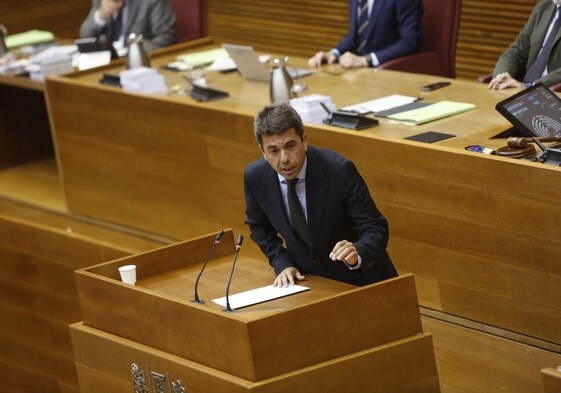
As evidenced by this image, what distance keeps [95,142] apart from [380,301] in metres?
2.98

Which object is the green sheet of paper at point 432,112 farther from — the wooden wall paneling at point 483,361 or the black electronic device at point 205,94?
the black electronic device at point 205,94

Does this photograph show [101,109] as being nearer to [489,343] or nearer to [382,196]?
[382,196]

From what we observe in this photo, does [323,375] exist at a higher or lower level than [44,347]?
higher

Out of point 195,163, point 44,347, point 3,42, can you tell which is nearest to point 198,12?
point 3,42

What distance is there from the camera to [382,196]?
4711mm

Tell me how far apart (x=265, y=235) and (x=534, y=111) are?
4.14ft

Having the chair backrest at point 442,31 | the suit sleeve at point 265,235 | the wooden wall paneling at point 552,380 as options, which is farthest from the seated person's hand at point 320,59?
the wooden wall paneling at point 552,380

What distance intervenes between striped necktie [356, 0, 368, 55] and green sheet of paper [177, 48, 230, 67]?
771 mm

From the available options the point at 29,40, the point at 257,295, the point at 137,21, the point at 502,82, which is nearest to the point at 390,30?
the point at 502,82

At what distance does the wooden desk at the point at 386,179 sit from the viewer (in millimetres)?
4230

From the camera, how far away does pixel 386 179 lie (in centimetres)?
467

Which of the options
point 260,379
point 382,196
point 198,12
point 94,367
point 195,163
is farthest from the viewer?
point 198,12

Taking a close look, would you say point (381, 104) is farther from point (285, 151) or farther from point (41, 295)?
point (41, 295)

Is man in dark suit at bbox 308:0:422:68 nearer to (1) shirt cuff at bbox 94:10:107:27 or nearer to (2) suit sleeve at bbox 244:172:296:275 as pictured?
→ (1) shirt cuff at bbox 94:10:107:27
